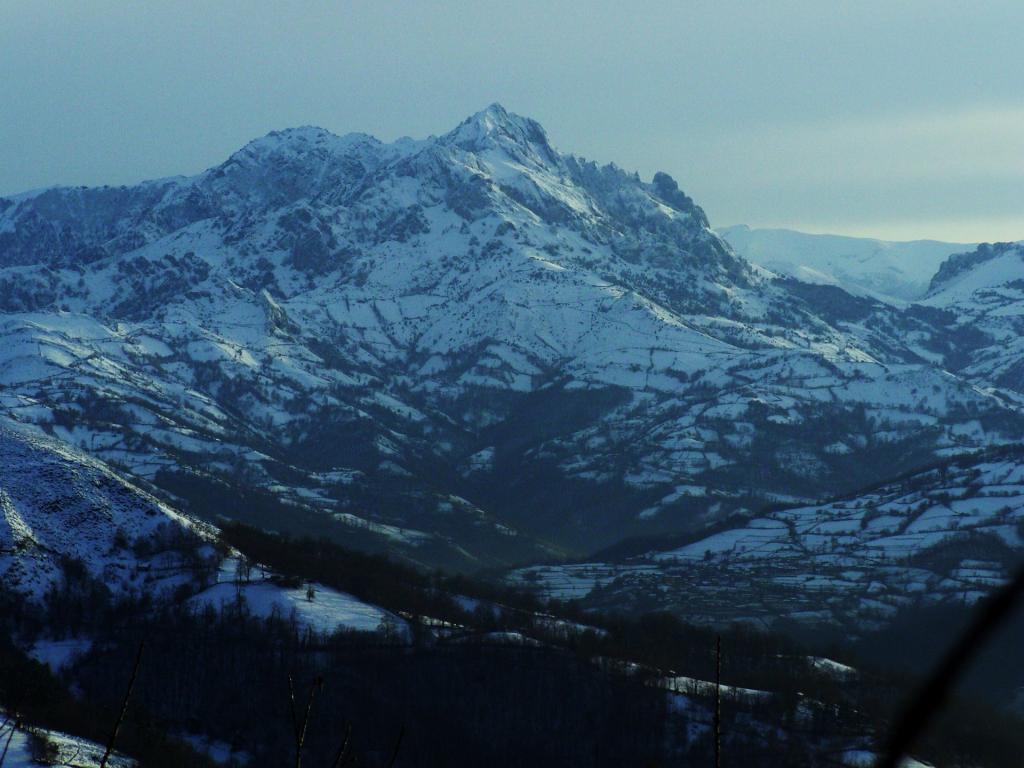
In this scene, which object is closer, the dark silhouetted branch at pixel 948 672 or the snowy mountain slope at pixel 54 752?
the dark silhouetted branch at pixel 948 672

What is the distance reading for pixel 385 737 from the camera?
193 m

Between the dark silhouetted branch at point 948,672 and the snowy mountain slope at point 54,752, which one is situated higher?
the dark silhouetted branch at point 948,672

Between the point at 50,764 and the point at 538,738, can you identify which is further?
the point at 538,738

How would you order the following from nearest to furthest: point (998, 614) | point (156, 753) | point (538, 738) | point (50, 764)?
point (998, 614), point (50, 764), point (156, 753), point (538, 738)

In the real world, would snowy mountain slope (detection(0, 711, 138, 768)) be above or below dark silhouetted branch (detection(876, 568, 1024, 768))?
below

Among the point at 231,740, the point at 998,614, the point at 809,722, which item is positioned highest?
the point at 998,614

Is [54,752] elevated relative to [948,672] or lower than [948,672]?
lower

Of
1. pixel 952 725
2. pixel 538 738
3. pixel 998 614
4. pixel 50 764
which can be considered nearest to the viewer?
pixel 998 614

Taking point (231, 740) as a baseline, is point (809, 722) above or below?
above

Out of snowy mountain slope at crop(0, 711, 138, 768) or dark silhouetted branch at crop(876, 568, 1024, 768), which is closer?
dark silhouetted branch at crop(876, 568, 1024, 768)

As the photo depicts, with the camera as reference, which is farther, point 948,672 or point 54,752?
point 54,752

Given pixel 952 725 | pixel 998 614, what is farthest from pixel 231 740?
pixel 998 614

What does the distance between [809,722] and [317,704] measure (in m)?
61.4

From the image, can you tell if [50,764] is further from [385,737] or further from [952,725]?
[952,725]
